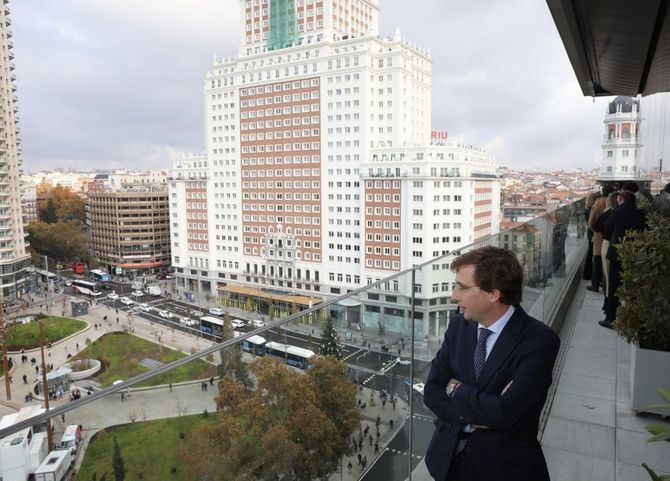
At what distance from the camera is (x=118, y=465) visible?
5.00 feet

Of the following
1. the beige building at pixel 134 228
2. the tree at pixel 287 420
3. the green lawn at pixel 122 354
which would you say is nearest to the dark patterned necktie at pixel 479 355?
the tree at pixel 287 420

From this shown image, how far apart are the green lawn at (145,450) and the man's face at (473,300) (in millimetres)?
1045

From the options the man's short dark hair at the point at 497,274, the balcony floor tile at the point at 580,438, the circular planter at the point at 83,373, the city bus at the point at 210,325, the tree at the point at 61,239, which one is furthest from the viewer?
the tree at the point at 61,239

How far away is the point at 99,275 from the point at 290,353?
63.7 meters

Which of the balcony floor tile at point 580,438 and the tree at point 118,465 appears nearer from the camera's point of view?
the tree at point 118,465

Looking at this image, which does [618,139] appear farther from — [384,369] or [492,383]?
[492,383]

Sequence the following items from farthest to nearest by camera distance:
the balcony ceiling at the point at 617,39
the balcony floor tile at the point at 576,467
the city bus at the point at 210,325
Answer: the city bus at the point at 210,325
the balcony ceiling at the point at 617,39
the balcony floor tile at the point at 576,467

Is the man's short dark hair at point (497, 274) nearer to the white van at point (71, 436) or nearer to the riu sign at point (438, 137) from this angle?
the white van at point (71, 436)

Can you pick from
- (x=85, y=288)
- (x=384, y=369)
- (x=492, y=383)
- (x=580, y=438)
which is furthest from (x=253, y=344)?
(x=85, y=288)

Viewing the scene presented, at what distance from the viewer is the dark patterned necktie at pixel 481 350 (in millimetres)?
1785

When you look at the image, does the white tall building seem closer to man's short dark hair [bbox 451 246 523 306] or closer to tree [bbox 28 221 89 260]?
man's short dark hair [bbox 451 246 523 306]

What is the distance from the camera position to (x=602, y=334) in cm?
547

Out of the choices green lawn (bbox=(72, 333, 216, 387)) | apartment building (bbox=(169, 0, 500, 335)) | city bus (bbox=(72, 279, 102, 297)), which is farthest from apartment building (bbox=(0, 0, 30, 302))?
green lawn (bbox=(72, 333, 216, 387))

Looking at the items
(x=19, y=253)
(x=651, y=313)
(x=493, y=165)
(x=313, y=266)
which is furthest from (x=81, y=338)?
(x=651, y=313)
